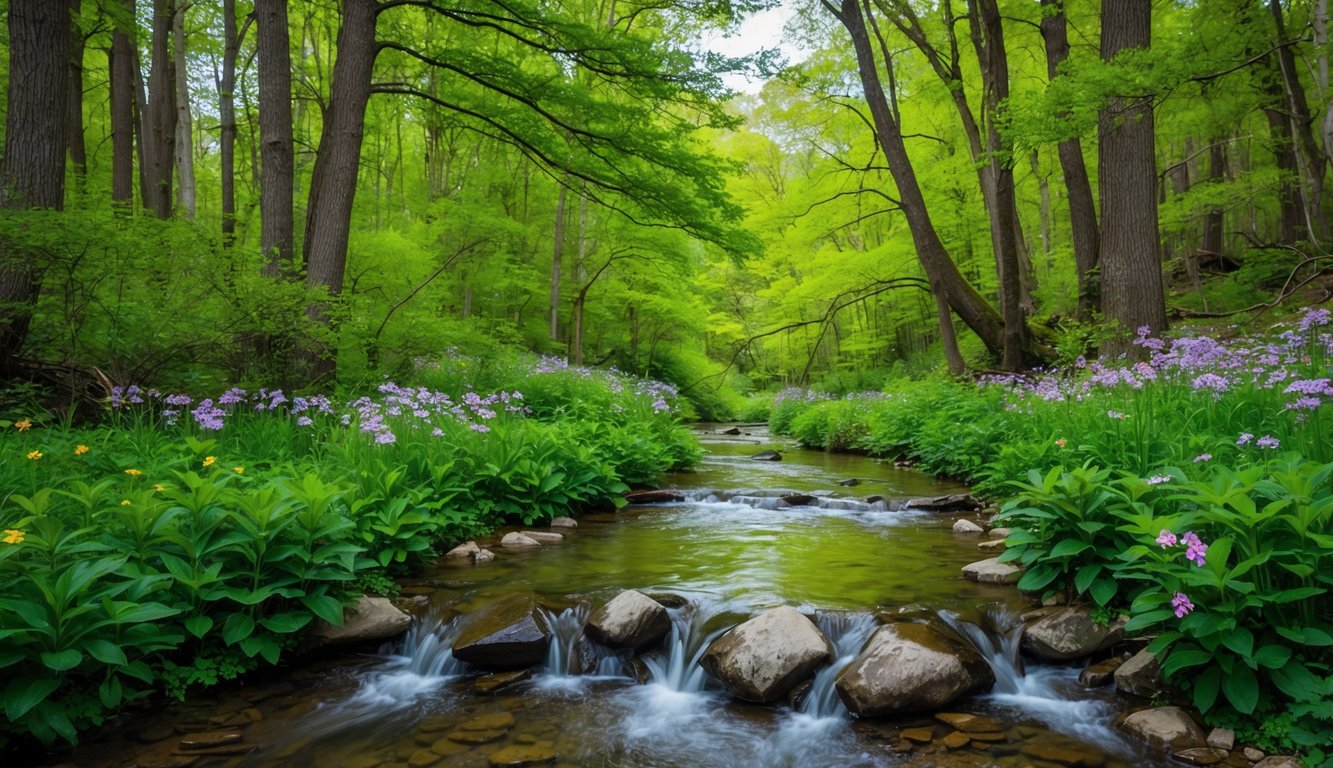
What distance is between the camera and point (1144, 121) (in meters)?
6.77

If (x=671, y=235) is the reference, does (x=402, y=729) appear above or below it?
below

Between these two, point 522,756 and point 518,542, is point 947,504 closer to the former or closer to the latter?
point 518,542

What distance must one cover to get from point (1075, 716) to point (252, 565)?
390 centimetres

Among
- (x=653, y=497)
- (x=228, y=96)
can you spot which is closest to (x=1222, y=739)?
(x=653, y=497)

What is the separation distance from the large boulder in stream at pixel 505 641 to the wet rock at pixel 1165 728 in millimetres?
2731

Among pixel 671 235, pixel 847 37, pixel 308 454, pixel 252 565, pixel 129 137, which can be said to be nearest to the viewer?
pixel 252 565

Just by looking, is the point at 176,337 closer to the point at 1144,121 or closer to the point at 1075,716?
the point at 1075,716

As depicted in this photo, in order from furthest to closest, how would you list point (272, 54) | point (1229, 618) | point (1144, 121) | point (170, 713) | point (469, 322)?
point (469, 322), point (272, 54), point (1144, 121), point (170, 713), point (1229, 618)

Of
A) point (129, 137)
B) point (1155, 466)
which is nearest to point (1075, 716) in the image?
point (1155, 466)

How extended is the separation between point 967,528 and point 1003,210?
267 inches

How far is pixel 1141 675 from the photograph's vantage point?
115 inches

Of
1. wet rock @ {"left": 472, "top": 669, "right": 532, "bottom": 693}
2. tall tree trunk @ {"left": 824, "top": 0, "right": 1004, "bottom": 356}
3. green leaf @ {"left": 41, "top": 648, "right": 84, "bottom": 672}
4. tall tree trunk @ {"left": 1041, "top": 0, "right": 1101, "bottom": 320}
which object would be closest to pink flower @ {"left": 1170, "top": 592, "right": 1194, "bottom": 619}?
wet rock @ {"left": 472, "top": 669, "right": 532, "bottom": 693}

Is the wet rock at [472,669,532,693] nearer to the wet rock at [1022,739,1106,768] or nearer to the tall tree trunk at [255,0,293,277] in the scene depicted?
the wet rock at [1022,739,1106,768]

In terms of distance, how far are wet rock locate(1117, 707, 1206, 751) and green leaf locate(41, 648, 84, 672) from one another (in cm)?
405
